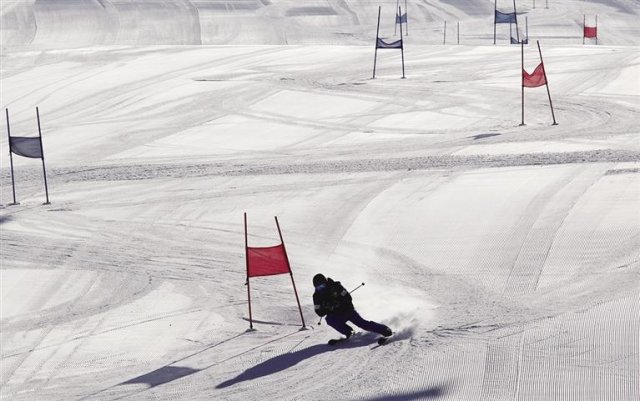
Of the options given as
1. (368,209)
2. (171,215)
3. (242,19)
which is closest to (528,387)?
(368,209)

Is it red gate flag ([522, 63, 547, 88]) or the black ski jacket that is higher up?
red gate flag ([522, 63, 547, 88])

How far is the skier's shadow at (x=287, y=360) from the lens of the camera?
11.2m

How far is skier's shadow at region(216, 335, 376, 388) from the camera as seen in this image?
1124 cm

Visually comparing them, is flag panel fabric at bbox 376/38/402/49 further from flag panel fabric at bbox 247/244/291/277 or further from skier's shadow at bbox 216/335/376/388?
skier's shadow at bbox 216/335/376/388

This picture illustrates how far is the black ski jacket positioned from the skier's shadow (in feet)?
1.13

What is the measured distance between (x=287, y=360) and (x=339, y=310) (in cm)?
78

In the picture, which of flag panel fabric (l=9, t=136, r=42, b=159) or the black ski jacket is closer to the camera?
the black ski jacket

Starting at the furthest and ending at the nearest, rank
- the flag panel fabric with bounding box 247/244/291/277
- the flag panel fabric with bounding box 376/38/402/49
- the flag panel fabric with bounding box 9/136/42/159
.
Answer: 1. the flag panel fabric with bounding box 376/38/402/49
2. the flag panel fabric with bounding box 9/136/42/159
3. the flag panel fabric with bounding box 247/244/291/277

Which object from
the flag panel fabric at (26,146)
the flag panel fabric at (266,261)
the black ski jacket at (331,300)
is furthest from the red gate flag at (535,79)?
the black ski jacket at (331,300)

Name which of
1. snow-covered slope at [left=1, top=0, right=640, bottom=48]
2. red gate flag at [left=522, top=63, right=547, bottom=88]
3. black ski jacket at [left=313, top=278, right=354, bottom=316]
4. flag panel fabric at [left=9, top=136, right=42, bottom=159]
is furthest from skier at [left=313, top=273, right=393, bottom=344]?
snow-covered slope at [left=1, top=0, right=640, bottom=48]

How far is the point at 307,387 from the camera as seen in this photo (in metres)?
10.7

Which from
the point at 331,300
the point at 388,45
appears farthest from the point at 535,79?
the point at 331,300

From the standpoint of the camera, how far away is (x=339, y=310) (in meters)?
12.0

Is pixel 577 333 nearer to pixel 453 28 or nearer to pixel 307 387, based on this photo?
pixel 307 387
